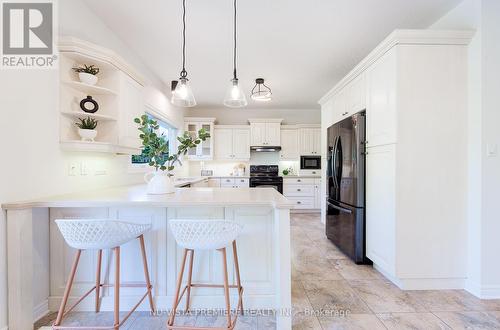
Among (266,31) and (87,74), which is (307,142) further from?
(87,74)

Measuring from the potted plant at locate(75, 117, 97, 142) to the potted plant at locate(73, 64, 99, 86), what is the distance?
0.31 metres

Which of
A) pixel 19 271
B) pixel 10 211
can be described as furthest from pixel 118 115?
pixel 19 271

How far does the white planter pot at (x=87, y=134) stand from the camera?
1953 millimetres

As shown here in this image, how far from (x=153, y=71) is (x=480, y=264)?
438 centimetres

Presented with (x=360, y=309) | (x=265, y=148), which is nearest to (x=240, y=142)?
(x=265, y=148)

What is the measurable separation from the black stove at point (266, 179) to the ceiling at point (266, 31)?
2.37 metres

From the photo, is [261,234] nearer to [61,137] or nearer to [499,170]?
[61,137]

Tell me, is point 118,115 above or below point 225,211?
above

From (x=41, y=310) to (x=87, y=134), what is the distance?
1.36 meters

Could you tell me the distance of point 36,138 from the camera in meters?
1.64

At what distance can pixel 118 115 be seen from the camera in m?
2.16

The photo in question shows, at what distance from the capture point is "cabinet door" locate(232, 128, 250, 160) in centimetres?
563

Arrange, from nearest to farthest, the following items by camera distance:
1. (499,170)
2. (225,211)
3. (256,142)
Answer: (225,211) → (499,170) → (256,142)

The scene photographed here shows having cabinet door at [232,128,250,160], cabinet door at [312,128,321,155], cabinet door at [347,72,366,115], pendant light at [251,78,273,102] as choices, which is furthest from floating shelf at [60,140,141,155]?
cabinet door at [312,128,321,155]
